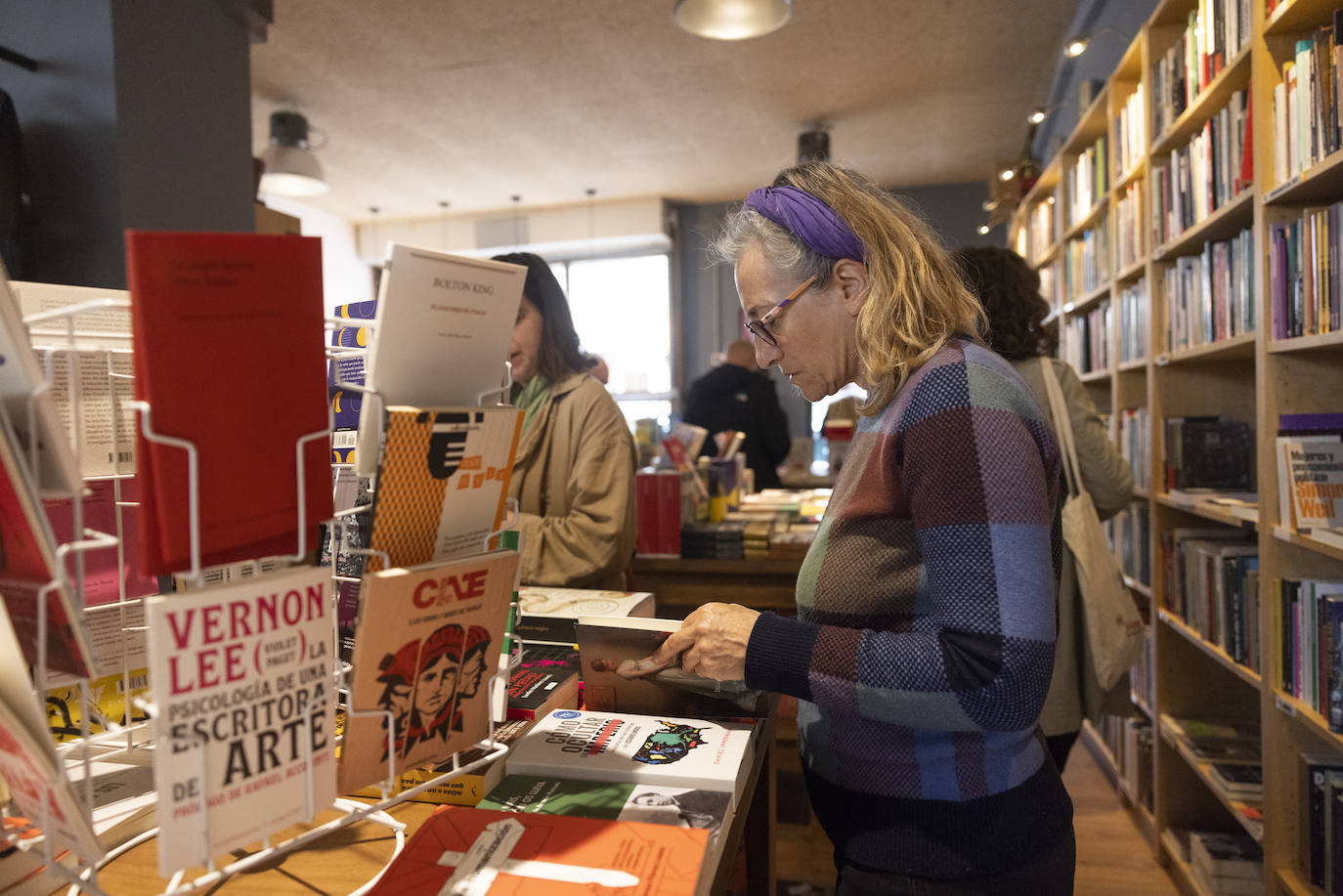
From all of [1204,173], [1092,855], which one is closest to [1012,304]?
[1204,173]

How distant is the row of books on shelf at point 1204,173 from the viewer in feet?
6.25

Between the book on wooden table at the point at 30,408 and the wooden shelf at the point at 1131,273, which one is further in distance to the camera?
the wooden shelf at the point at 1131,273

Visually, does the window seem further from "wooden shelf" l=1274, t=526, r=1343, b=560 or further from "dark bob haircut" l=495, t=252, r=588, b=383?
"wooden shelf" l=1274, t=526, r=1343, b=560

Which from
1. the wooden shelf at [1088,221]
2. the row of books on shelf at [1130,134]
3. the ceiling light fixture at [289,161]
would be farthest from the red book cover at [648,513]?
the ceiling light fixture at [289,161]

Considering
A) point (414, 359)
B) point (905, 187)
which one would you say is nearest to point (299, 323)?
point (414, 359)

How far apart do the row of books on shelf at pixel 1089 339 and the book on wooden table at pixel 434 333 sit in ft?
10.2

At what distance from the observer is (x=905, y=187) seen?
7.52m

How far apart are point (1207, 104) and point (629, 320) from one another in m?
6.83

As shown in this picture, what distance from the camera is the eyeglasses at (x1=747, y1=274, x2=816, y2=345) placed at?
99 cm

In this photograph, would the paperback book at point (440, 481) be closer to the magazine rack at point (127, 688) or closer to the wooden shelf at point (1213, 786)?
the magazine rack at point (127, 688)

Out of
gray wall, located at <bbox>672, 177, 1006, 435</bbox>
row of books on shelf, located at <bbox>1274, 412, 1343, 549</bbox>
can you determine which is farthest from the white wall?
row of books on shelf, located at <bbox>1274, 412, 1343, 549</bbox>

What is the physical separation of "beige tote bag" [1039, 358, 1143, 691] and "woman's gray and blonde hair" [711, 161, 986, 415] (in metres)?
1.13

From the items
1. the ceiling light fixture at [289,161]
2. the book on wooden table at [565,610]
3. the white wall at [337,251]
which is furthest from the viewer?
the white wall at [337,251]

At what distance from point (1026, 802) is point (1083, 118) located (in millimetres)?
3158
